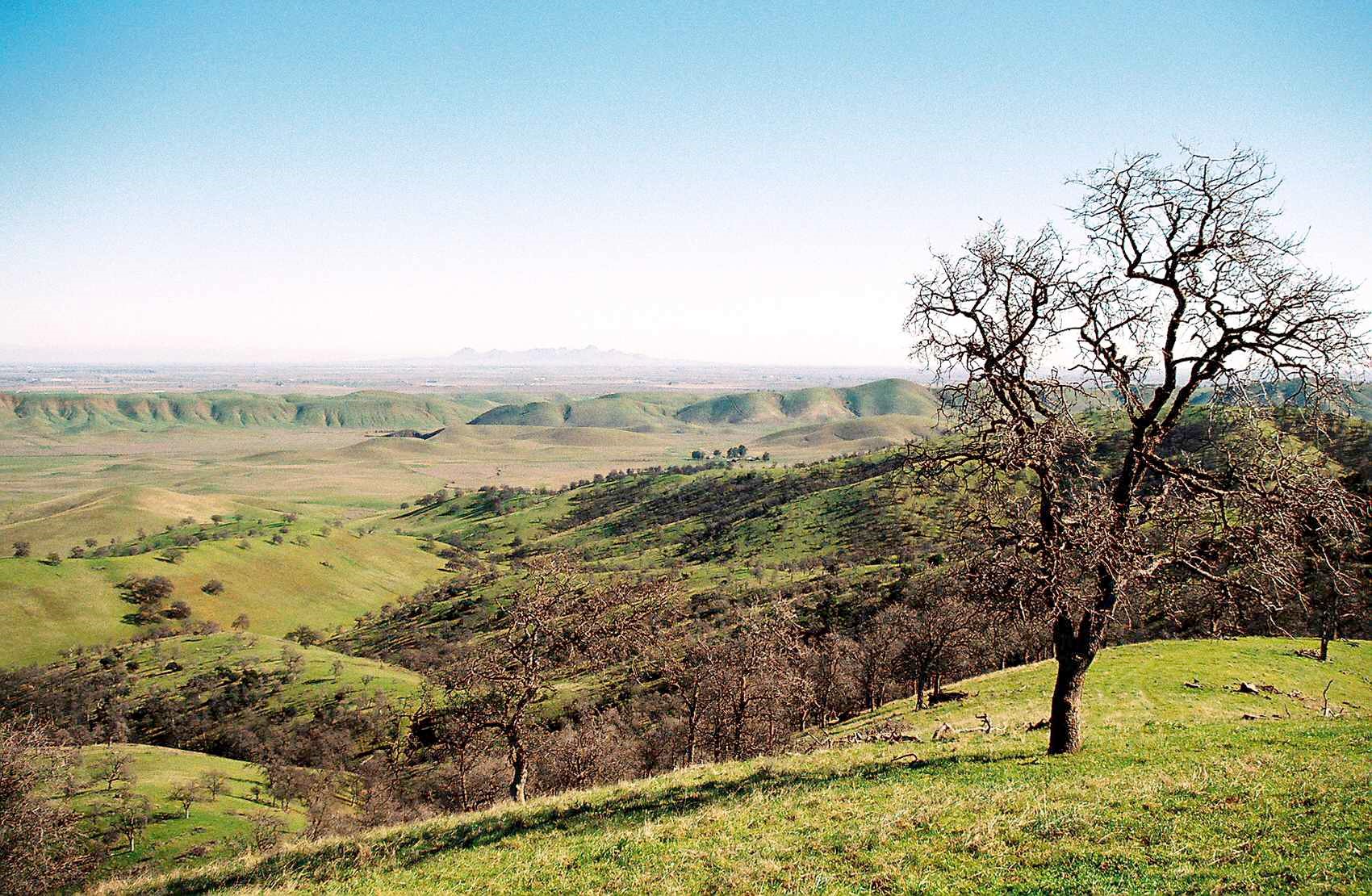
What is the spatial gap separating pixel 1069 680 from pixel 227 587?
17439 centimetres

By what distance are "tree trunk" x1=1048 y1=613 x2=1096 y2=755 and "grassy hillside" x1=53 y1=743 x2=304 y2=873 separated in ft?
162

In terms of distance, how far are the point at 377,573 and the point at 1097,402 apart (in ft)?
617

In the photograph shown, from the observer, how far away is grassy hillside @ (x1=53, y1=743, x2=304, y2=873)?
49312mm

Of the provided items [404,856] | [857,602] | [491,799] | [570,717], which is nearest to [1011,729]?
[404,856]

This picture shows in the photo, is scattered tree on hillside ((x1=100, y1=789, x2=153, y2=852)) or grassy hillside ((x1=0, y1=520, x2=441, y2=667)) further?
grassy hillside ((x1=0, y1=520, x2=441, y2=667))

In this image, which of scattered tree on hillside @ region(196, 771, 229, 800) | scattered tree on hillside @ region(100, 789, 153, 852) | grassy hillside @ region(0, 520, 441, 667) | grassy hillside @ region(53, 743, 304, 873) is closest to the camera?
grassy hillside @ region(53, 743, 304, 873)

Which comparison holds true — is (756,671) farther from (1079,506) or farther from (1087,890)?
(1087,890)

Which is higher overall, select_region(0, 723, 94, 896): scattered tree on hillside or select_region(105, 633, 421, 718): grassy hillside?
select_region(0, 723, 94, 896): scattered tree on hillside

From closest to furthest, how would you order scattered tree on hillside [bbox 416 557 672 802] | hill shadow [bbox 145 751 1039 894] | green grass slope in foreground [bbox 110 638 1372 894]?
green grass slope in foreground [bbox 110 638 1372 894] < hill shadow [bbox 145 751 1039 894] < scattered tree on hillside [bbox 416 557 672 802]

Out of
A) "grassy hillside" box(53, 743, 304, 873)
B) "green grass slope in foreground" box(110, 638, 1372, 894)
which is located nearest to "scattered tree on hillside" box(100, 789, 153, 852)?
"grassy hillside" box(53, 743, 304, 873)

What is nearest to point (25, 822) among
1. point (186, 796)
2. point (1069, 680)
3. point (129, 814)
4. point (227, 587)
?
point (129, 814)

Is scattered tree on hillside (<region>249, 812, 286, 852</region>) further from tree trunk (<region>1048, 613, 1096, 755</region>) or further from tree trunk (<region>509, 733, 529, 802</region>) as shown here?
tree trunk (<region>1048, 613, 1096, 755</region>)

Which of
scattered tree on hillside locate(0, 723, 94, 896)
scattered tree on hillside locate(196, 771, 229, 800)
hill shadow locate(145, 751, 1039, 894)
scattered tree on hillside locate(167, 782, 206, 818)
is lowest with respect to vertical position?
scattered tree on hillside locate(196, 771, 229, 800)

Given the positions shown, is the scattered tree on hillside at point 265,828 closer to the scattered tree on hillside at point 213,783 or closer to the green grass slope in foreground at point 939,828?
the scattered tree on hillside at point 213,783
